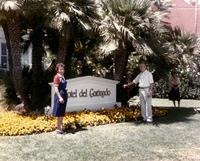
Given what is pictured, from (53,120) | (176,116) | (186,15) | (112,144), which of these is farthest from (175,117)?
(186,15)

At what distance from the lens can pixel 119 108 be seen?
14.6 m

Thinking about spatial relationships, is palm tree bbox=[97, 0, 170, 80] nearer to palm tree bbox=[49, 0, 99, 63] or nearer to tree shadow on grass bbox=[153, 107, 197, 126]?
palm tree bbox=[49, 0, 99, 63]

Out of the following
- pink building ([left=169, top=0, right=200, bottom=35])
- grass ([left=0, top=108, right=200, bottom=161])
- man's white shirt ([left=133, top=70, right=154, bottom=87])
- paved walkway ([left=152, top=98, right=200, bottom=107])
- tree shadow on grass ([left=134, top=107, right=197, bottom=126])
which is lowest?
grass ([left=0, top=108, right=200, bottom=161])

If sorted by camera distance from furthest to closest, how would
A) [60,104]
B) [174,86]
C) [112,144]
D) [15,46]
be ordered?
[174,86]
[15,46]
[60,104]
[112,144]

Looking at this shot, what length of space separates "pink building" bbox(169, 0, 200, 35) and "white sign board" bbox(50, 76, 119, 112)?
15166 millimetres

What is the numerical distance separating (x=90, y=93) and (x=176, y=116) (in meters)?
2.84

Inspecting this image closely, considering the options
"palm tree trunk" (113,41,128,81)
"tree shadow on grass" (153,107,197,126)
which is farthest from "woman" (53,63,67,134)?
"palm tree trunk" (113,41,128,81)

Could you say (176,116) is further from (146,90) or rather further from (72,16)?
(72,16)

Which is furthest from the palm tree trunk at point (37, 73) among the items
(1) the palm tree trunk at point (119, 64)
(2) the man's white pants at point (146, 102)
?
(2) the man's white pants at point (146, 102)

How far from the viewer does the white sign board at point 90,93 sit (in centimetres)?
1346

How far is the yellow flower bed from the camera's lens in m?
11.5

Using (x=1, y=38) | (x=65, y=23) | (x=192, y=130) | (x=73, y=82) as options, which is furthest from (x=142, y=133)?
(x=1, y=38)

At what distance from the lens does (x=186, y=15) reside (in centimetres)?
2994

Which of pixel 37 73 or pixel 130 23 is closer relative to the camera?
pixel 130 23
